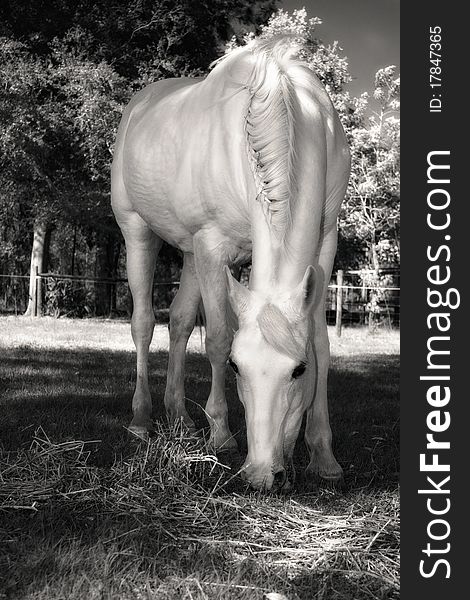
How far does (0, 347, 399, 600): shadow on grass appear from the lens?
2.58m

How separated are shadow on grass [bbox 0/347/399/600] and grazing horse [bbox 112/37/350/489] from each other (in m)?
0.36

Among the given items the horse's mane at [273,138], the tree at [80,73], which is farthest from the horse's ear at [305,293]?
the tree at [80,73]

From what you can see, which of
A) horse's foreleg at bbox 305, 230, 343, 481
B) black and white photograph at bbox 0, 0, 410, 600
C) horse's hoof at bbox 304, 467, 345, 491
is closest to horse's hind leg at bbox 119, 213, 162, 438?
black and white photograph at bbox 0, 0, 410, 600

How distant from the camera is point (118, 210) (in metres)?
6.08

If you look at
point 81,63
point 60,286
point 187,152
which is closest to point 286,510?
point 187,152

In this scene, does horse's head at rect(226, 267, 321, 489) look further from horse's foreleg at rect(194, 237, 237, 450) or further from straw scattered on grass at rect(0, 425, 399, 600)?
horse's foreleg at rect(194, 237, 237, 450)

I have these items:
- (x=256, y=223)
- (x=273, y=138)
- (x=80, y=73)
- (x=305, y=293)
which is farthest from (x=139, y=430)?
(x=80, y=73)

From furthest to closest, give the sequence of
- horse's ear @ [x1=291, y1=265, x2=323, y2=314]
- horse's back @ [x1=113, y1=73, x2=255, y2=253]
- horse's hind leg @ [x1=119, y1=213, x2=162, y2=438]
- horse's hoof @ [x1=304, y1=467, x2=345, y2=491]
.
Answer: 1. horse's hind leg @ [x1=119, y1=213, x2=162, y2=438]
2. horse's back @ [x1=113, y1=73, x2=255, y2=253]
3. horse's hoof @ [x1=304, y1=467, x2=345, y2=491]
4. horse's ear @ [x1=291, y1=265, x2=323, y2=314]

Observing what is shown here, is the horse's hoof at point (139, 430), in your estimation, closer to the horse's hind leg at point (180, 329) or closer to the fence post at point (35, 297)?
the horse's hind leg at point (180, 329)

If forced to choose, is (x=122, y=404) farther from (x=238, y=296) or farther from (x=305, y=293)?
(x=305, y=293)

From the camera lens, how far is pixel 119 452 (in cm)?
438

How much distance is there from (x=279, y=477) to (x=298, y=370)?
0.48 m

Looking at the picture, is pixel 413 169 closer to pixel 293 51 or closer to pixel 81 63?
pixel 293 51

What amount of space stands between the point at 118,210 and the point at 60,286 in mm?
15928
